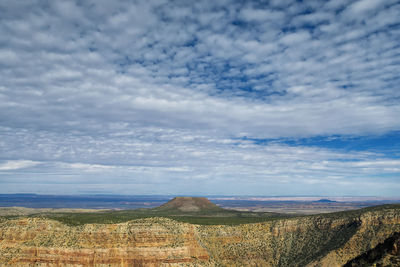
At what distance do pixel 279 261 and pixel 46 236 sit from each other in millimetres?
59146

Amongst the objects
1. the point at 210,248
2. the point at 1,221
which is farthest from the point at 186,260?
the point at 1,221

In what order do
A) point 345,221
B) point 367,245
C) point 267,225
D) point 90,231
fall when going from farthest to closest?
point 267,225
point 345,221
point 90,231
point 367,245

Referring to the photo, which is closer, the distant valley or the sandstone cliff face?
the distant valley

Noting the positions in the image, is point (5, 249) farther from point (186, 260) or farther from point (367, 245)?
point (367, 245)

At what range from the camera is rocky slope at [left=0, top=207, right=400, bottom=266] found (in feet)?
262

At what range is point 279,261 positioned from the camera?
88938mm

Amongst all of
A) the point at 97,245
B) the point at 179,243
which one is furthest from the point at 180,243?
the point at 97,245

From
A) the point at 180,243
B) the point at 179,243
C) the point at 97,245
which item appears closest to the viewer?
the point at 97,245

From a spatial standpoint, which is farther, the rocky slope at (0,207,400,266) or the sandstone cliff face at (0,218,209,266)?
the sandstone cliff face at (0,218,209,266)

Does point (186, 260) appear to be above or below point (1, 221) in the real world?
below

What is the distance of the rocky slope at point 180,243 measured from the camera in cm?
7994

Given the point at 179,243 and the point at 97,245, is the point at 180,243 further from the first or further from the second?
the point at 97,245

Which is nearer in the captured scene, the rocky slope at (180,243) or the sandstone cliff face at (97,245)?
the rocky slope at (180,243)

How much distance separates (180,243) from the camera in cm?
8400
